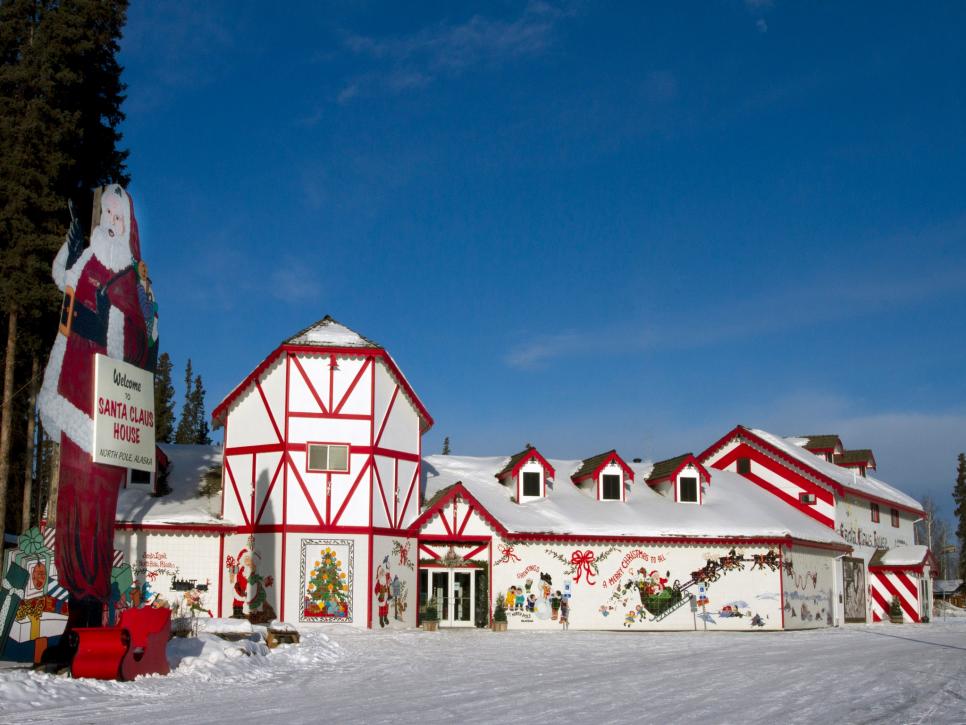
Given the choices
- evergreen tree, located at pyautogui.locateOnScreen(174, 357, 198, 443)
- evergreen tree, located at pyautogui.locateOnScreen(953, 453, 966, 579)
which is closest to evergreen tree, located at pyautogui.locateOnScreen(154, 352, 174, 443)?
evergreen tree, located at pyautogui.locateOnScreen(174, 357, 198, 443)

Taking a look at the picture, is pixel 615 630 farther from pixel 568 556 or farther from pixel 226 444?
pixel 226 444

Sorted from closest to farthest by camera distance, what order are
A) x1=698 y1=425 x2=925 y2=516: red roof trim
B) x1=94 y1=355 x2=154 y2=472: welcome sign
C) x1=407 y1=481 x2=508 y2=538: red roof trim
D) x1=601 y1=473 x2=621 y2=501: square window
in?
x1=94 y1=355 x2=154 y2=472: welcome sign → x1=407 y1=481 x2=508 y2=538: red roof trim → x1=601 y1=473 x2=621 y2=501: square window → x1=698 y1=425 x2=925 y2=516: red roof trim

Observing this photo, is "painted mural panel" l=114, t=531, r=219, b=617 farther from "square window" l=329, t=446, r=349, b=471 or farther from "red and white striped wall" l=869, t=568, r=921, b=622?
"red and white striped wall" l=869, t=568, r=921, b=622

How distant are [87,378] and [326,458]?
15.3 meters

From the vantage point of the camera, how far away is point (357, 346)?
3412 centimetres

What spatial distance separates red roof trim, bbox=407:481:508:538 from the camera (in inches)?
1392

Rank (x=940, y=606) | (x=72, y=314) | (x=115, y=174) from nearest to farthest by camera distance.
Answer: (x=72, y=314) < (x=115, y=174) < (x=940, y=606)

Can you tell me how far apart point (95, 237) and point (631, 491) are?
2810 cm

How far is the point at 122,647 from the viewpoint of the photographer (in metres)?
17.3

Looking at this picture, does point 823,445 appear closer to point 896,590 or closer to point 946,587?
point 896,590

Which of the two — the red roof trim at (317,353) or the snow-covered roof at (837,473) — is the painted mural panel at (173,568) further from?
the snow-covered roof at (837,473)

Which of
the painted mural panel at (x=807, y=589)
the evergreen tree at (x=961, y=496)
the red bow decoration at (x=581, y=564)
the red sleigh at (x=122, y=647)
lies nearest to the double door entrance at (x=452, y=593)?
the red bow decoration at (x=581, y=564)

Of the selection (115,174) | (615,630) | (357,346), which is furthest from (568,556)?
(115,174)

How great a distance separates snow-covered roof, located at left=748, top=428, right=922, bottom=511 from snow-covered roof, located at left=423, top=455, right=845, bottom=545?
2292 mm
